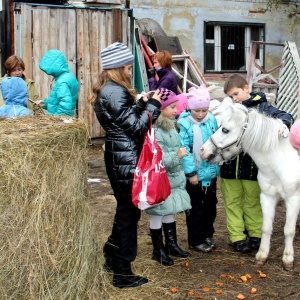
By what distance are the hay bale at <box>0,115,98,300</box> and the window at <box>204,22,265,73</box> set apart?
1125 centimetres

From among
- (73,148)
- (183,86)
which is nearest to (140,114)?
(73,148)

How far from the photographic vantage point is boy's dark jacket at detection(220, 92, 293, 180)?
5.29 m

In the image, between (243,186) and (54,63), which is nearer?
(243,186)

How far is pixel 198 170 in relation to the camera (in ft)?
17.6

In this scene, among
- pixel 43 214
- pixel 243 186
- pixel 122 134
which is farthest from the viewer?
pixel 243 186

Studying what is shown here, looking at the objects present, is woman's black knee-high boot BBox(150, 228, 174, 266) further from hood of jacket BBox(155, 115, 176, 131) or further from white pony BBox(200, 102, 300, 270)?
hood of jacket BBox(155, 115, 176, 131)

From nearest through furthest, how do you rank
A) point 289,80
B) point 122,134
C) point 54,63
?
point 122,134
point 54,63
point 289,80

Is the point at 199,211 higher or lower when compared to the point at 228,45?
lower

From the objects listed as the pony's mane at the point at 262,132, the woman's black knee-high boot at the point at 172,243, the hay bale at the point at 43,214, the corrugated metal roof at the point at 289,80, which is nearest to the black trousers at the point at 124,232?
the hay bale at the point at 43,214

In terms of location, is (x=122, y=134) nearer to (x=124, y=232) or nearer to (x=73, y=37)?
(x=124, y=232)

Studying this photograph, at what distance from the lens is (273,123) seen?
194 inches

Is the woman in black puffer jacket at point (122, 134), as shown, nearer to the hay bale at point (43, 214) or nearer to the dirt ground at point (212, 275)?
the dirt ground at point (212, 275)

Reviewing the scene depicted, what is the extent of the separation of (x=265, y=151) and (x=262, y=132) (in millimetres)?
167

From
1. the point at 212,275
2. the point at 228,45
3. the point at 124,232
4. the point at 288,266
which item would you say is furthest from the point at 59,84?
the point at 228,45
